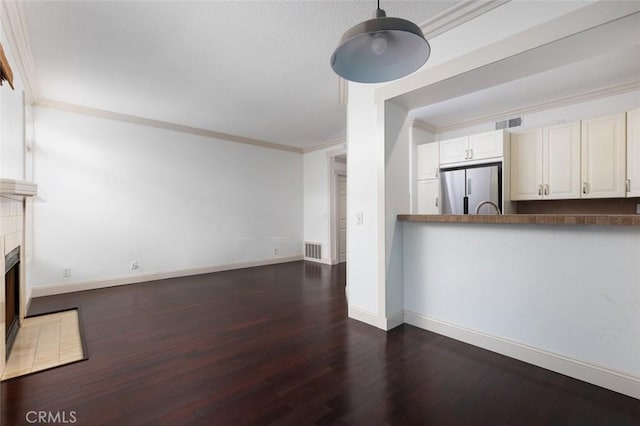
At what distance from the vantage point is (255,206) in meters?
6.17

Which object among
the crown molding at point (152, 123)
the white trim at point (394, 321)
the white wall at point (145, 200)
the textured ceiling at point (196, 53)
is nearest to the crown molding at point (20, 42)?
the textured ceiling at point (196, 53)

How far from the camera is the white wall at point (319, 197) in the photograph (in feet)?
21.1

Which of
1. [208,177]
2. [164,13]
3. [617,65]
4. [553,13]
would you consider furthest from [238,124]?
[617,65]

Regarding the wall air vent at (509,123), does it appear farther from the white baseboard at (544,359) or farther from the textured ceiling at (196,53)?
the white baseboard at (544,359)

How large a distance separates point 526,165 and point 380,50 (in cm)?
367

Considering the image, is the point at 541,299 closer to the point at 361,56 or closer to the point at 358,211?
the point at 358,211

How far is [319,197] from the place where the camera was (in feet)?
21.8

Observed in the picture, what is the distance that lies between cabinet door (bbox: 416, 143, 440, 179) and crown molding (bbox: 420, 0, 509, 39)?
261 cm

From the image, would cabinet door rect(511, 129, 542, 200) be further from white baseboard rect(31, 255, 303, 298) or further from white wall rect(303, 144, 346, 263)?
white baseboard rect(31, 255, 303, 298)

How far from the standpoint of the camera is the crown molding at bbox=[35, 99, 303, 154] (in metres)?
4.05

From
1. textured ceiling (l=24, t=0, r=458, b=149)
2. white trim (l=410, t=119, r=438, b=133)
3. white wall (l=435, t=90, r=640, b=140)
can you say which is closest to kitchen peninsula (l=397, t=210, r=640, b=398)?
textured ceiling (l=24, t=0, r=458, b=149)

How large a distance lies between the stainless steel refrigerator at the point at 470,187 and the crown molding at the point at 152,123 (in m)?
3.72

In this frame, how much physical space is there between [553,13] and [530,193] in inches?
110

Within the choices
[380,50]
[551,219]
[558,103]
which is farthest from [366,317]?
[558,103]
